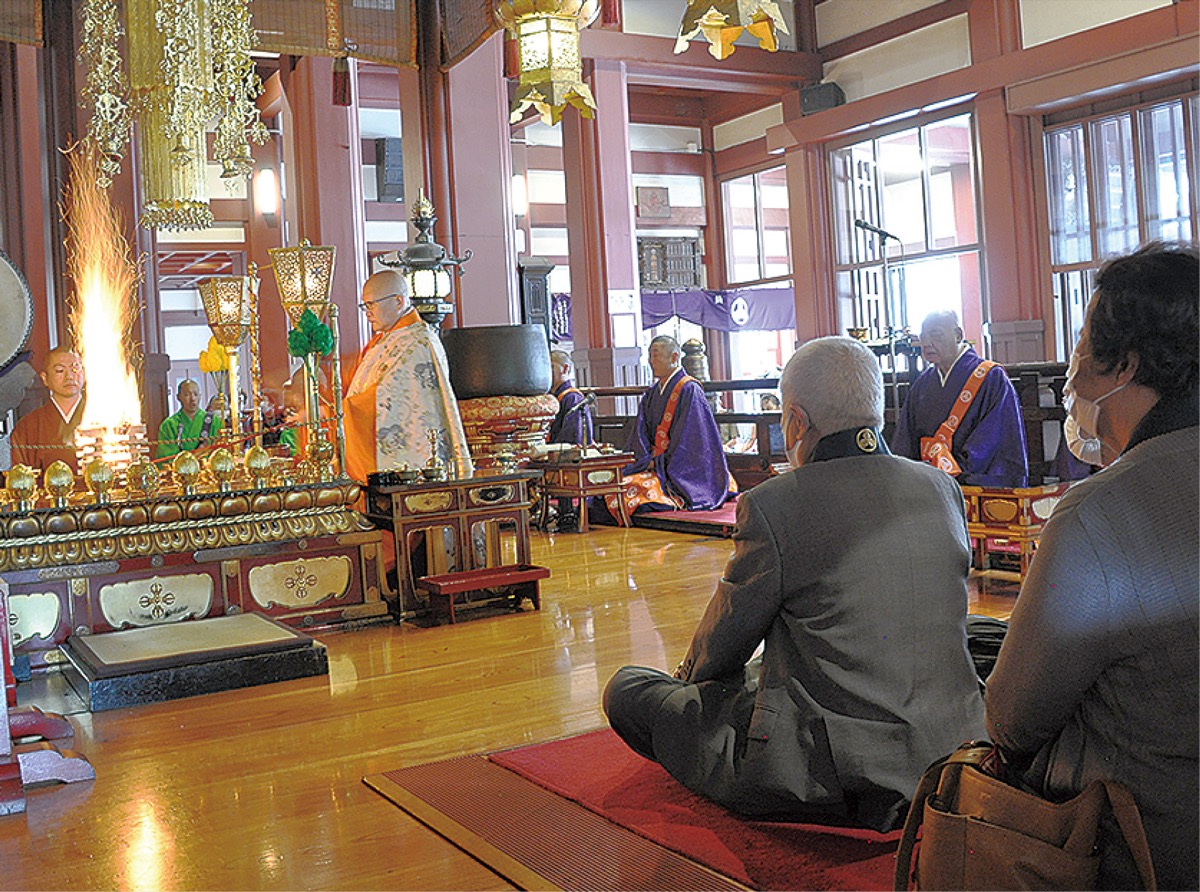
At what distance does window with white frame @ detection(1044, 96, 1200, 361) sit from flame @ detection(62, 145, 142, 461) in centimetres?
640

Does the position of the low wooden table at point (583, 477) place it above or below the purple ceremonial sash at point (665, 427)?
below

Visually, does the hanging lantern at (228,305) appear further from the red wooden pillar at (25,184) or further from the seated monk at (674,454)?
the seated monk at (674,454)

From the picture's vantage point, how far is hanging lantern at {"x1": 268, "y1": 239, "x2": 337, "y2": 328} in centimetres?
443

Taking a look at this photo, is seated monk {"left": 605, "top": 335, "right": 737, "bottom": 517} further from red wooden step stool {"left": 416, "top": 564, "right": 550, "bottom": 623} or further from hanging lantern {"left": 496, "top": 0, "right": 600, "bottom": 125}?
hanging lantern {"left": 496, "top": 0, "right": 600, "bottom": 125}

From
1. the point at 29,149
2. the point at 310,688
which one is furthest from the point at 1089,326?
the point at 29,149

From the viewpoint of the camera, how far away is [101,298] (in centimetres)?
470

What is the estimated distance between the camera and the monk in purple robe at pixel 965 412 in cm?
493

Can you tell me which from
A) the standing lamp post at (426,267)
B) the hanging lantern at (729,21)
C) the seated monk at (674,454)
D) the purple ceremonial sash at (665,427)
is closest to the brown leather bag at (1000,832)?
the hanging lantern at (729,21)

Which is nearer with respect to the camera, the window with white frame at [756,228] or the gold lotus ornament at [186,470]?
the gold lotus ornament at [186,470]

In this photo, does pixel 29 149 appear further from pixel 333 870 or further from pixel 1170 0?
pixel 1170 0

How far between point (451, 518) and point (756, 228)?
1083 cm

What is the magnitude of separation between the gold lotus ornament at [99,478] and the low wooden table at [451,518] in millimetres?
931

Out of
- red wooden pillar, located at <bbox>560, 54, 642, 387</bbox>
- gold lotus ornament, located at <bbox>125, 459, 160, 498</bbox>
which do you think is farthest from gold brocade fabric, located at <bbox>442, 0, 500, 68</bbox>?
red wooden pillar, located at <bbox>560, 54, 642, 387</bbox>

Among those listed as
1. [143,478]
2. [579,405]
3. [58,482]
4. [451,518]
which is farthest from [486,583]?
[579,405]
